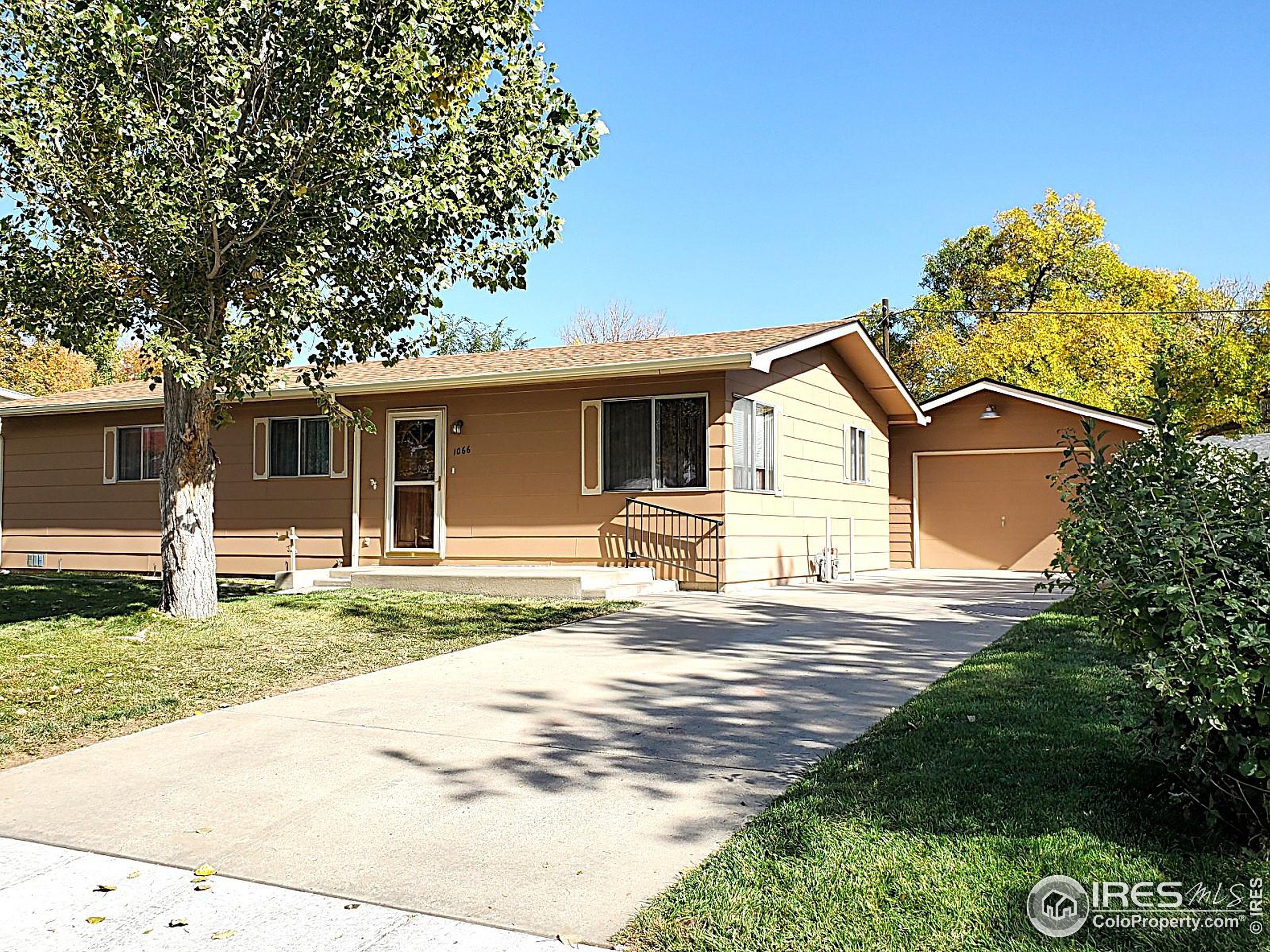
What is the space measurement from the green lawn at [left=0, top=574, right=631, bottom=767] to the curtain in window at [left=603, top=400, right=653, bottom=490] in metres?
2.22

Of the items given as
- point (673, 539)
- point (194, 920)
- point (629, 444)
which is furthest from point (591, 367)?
point (194, 920)

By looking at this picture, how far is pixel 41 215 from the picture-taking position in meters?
8.43

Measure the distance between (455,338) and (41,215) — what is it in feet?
99.3

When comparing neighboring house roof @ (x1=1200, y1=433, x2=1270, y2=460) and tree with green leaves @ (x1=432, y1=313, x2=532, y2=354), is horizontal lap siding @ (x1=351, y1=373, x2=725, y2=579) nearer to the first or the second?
neighboring house roof @ (x1=1200, y1=433, x2=1270, y2=460)

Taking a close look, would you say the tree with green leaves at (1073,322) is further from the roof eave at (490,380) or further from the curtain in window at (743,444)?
the roof eave at (490,380)

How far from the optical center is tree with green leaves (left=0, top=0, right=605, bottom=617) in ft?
25.0

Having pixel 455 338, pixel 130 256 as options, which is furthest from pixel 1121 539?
pixel 455 338

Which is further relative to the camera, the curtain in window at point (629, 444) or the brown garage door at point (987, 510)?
the brown garage door at point (987, 510)

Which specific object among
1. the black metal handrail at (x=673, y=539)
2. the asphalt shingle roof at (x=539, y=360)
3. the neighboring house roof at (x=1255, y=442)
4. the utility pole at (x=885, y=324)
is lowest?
the black metal handrail at (x=673, y=539)

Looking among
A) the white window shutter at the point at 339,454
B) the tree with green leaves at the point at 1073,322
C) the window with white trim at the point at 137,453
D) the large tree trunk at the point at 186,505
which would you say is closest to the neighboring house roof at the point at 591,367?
the window with white trim at the point at 137,453

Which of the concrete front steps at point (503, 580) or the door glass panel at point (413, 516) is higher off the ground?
the door glass panel at point (413, 516)

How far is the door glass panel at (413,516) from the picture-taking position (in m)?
14.2

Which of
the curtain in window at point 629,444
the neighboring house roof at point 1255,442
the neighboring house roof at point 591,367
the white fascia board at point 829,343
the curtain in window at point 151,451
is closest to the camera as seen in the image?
the white fascia board at point 829,343

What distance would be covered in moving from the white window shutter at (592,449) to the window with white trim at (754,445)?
1.73 m
